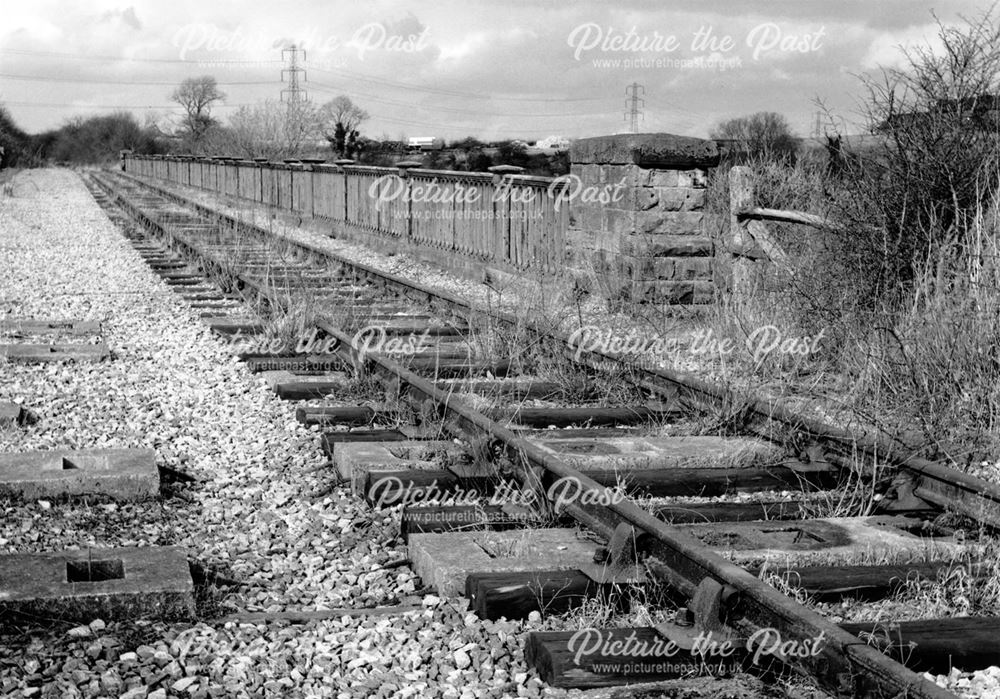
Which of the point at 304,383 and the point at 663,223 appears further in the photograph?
the point at 663,223

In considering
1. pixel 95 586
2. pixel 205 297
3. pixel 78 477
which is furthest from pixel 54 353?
pixel 95 586

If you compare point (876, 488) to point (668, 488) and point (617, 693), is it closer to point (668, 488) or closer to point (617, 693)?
point (668, 488)

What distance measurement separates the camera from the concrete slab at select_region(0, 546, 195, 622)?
3705 millimetres

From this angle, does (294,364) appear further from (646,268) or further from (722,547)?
(722,547)

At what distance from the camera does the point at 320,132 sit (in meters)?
56.2

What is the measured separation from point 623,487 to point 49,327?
22.4ft

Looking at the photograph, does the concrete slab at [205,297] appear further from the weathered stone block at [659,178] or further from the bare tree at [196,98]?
the bare tree at [196,98]

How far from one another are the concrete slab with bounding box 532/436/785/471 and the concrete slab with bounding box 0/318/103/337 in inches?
203

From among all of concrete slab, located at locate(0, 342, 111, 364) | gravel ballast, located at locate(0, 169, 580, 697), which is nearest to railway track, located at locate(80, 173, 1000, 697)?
gravel ballast, located at locate(0, 169, 580, 697)

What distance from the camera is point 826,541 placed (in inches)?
170

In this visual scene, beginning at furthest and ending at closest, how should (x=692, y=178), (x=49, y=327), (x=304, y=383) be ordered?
(x=692, y=178) < (x=49, y=327) < (x=304, y=383)

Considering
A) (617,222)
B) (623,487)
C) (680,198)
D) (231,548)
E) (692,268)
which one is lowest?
(231,548)

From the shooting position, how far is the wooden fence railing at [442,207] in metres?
13.7

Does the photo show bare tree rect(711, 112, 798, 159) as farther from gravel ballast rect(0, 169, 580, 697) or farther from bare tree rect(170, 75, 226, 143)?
bare tree rect(170, 75, 226, 143)
